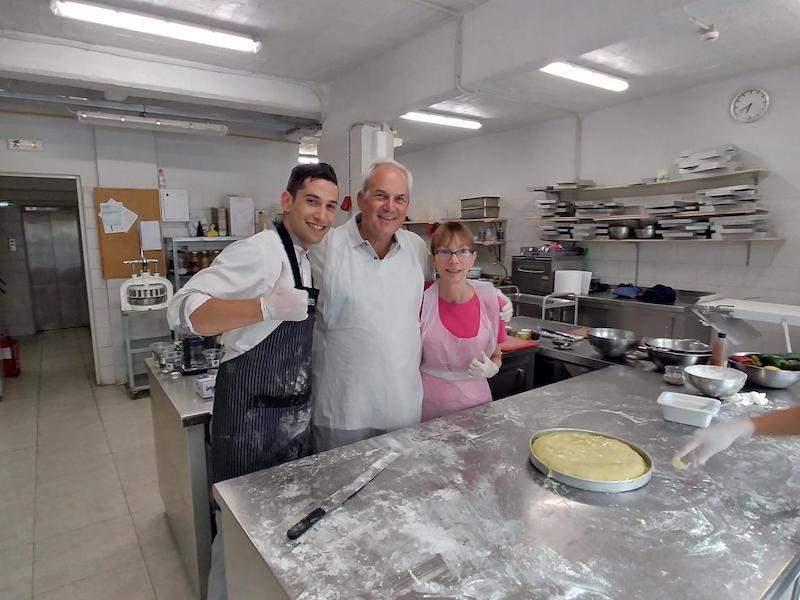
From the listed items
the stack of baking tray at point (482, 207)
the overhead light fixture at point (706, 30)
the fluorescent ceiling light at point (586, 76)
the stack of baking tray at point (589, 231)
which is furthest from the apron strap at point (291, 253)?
the stack of baking tray at point (482, 207)

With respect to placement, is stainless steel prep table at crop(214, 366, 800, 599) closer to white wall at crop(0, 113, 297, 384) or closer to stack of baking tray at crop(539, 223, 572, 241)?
stack of baking tray at crop(539, 223, 572, 241)

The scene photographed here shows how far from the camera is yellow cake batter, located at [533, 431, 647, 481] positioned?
1.24m

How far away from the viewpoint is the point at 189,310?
1.34m

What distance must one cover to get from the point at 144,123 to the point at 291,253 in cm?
396

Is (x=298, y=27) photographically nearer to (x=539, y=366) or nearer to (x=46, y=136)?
(x=539, y=366)

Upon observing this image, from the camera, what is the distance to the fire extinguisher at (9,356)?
5277 millimetres

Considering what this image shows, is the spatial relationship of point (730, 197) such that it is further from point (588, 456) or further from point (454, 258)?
point (588, 456)

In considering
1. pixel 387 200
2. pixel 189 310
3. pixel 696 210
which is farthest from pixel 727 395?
pixel 696 210

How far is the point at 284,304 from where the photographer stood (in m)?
1.40

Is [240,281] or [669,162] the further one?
[669,162]

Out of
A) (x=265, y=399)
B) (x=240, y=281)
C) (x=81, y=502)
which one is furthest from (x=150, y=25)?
(x=81, y=502)

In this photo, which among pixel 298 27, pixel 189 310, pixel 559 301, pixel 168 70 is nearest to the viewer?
pixel 189 310

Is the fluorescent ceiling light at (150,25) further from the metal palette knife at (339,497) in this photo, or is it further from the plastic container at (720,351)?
the plastic container at (720,351)

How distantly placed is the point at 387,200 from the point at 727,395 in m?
1.53
